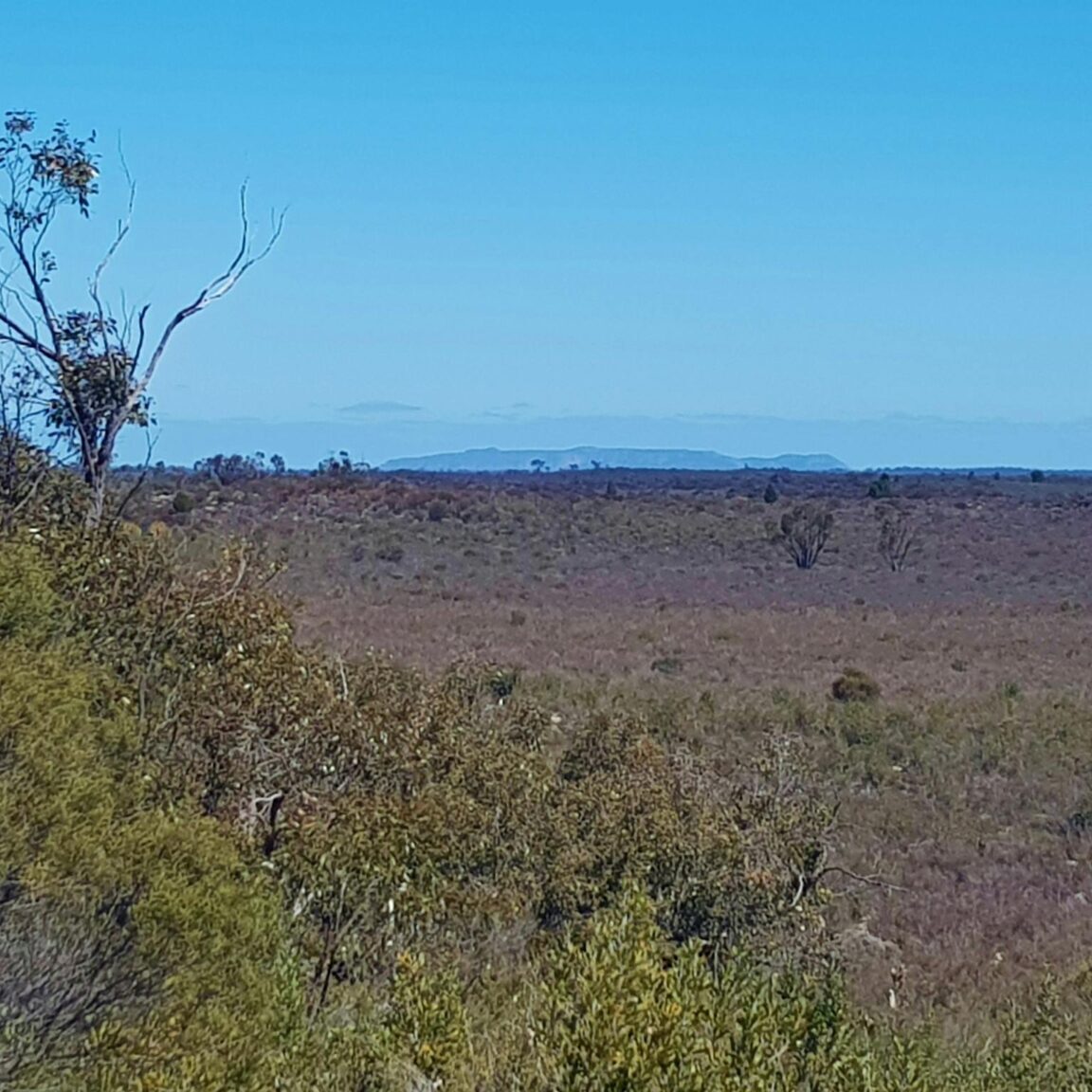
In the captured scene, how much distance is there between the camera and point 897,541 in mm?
58000

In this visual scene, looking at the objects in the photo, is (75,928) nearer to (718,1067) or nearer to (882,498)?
(718,1067)

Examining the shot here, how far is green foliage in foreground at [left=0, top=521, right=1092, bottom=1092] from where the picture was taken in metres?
5.60

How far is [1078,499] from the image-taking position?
7875cm

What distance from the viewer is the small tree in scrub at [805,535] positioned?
56.3 m

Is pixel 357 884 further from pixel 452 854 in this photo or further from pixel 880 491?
pixel 880 491

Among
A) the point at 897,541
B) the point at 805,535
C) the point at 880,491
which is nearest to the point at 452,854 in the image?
the point at 805,535

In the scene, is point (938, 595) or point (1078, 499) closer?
point (938, 595)

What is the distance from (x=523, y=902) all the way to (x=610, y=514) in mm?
53672

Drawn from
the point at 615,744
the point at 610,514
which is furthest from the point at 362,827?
the point at 610,514

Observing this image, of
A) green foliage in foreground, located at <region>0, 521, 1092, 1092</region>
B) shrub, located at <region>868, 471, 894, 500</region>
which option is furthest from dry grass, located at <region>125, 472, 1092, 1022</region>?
green foliage in foreground, located at <region>0, 521, 1092, 1092</region>

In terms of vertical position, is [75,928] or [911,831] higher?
[75,928]

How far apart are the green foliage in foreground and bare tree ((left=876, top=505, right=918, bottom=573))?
4038cm

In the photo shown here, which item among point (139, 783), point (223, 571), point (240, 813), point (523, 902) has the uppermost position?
point (223, 571)

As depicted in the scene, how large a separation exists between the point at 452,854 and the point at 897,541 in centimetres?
4976
